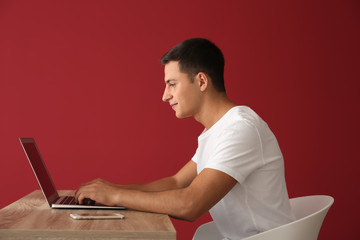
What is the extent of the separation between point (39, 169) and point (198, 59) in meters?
0.74

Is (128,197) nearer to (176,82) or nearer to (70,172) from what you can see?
(176,82)

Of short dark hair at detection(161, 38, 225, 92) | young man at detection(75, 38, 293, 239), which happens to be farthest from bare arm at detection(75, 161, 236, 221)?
short dark hair at detection(161, 38, 225, 92)

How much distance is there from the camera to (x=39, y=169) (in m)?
1.69

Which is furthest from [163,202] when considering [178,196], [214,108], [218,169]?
[214,108]

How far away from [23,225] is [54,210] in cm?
27

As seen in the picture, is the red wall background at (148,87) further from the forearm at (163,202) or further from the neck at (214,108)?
the forearm at (163,202)

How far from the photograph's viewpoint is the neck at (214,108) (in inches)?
73.0

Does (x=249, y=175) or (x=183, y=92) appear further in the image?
(x=183, y=92)

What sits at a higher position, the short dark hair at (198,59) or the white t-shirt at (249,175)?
the short dark hair at (198,59)

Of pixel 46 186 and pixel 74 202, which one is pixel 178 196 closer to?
pixel 74 202

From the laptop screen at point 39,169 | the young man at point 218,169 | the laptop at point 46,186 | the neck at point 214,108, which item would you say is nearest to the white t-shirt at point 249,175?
the young man at point 218,169

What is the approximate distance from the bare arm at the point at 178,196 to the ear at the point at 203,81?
0.47 meters

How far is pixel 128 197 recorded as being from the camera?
1470 mm

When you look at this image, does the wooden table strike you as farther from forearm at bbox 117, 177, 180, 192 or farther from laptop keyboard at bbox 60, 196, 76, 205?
forearm at bbox 117, 177, 180, 192
